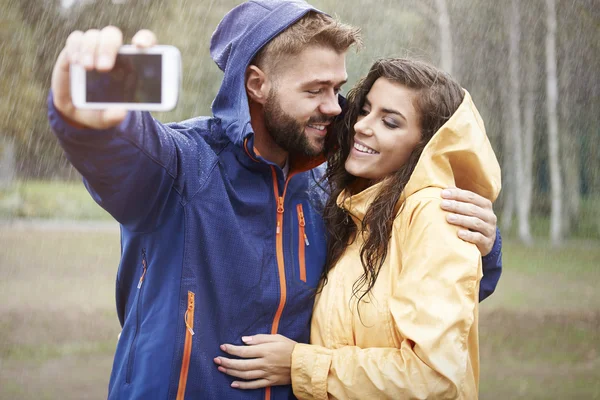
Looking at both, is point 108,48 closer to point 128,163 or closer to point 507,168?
point 128,163

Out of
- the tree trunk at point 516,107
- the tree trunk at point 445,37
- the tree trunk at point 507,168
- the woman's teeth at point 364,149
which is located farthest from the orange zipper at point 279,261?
the tree trunk at point 507,168

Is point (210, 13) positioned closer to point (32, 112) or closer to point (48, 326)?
point (32, 112)

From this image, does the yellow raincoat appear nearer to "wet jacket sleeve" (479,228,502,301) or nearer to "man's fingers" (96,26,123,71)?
"wet jacket sleeve" (479,228,502,301)

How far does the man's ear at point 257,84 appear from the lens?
270cm

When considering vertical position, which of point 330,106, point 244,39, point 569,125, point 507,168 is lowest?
point 330,106

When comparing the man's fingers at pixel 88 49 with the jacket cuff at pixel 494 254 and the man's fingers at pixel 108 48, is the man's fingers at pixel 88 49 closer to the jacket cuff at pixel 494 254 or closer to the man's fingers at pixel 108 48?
the man's fingers at pixel 108 48

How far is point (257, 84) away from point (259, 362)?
3.49ft

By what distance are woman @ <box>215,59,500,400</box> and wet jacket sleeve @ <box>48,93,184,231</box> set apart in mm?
552

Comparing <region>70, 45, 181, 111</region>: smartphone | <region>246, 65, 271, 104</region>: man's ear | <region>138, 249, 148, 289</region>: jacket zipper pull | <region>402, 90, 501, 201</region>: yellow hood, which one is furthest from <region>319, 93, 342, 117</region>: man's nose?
<region>70, 45, 181, 111</region>: smartphone

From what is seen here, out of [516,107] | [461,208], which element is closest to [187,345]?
[461,208]

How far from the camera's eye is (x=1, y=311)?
10.6 metres

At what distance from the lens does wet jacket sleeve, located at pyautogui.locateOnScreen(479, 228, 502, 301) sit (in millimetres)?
2637

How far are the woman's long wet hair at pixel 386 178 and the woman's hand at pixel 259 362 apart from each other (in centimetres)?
30

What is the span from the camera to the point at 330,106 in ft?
8.80
